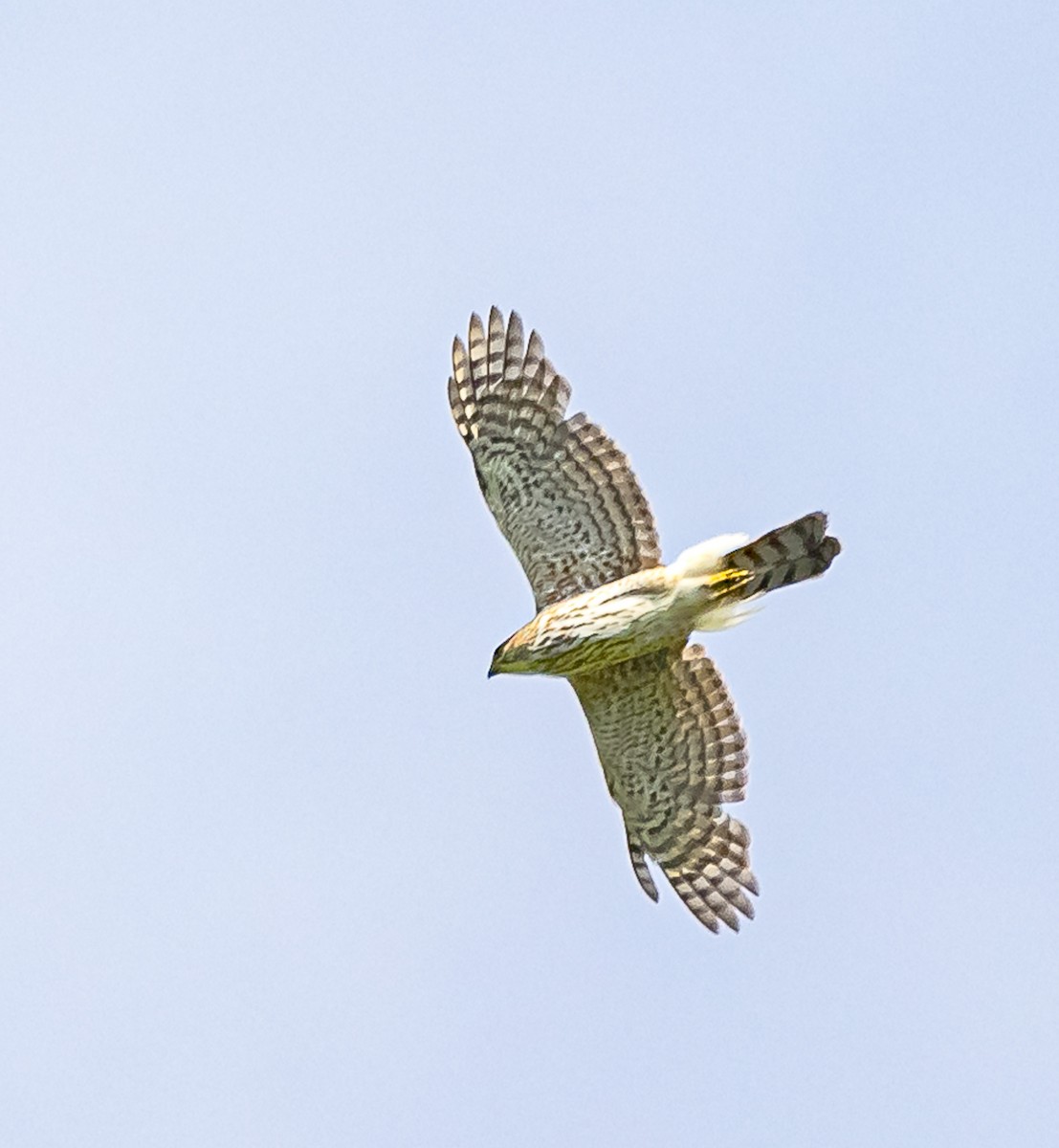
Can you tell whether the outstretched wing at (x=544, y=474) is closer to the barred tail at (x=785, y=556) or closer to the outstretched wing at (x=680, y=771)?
the barred tail at (x=785, y=556)

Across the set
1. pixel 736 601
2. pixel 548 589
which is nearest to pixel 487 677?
pixel 548 589

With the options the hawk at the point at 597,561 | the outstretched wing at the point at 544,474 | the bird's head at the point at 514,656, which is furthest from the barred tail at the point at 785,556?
the bird's head at the point at 514,656

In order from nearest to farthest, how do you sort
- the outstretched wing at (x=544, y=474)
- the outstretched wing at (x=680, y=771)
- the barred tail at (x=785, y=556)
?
the barred tail at (x=785, y=556) < the outstretched wing at (x=544, y=474) < the outstretched wing at (x=680, y=771)

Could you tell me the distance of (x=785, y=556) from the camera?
16.5 m

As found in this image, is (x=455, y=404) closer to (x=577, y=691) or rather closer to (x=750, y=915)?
(x=577, y=691)

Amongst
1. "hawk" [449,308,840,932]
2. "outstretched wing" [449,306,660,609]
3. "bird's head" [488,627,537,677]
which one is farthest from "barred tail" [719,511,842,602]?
"bird's head" [488,627,537,677]

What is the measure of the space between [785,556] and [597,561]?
1243 millimetres

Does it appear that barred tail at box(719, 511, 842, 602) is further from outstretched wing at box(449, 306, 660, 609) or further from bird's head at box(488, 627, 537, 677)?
bird's head at box(488, 627, 537, 677)

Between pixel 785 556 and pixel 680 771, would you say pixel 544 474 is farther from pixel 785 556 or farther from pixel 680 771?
pixel 680 771

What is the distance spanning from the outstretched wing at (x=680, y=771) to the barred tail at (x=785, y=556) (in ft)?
2.70

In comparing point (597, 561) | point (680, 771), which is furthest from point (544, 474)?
point (680, 771)

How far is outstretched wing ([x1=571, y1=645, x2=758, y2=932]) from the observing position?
678 inches

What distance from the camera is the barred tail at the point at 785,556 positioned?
1631 centimetres

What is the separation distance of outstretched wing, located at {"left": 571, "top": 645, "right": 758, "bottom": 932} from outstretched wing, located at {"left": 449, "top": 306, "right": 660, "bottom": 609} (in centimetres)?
87
